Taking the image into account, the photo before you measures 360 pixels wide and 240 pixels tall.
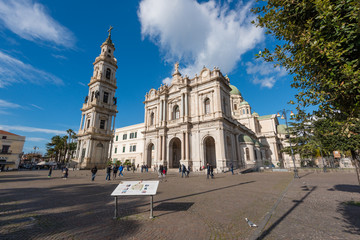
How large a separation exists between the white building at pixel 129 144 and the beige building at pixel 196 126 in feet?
35.5

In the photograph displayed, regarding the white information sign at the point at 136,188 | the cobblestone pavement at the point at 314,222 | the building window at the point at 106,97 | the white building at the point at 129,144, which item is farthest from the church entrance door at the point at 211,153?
the building window at the point at 106,97

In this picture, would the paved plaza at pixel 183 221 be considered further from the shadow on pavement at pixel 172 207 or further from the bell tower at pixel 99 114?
the bell tower at pixel 99 114

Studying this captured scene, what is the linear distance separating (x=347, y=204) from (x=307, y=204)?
1.59m

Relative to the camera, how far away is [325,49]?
3297 mm

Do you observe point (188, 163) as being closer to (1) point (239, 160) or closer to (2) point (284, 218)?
(1) point (239, 160)

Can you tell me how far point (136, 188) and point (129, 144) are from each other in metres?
44.7

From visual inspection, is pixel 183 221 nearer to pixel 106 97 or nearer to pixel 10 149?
pixel 106 97

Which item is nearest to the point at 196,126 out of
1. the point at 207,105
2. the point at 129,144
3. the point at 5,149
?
the point at 207,105

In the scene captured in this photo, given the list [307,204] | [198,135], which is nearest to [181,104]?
[198,135]

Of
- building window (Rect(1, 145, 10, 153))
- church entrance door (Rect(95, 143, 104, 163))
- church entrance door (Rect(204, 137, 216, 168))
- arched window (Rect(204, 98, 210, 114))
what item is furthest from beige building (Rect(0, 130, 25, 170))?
arched window (Rect(204, 98, 210, 114))

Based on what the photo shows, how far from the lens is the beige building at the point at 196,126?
88.4ft

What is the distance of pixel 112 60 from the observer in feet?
145

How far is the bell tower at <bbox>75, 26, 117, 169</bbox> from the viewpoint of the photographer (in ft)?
120

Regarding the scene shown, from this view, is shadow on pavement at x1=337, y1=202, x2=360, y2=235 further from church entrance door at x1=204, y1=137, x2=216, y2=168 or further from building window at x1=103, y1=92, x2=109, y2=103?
building window at x1=103, y1=92, x2=109, y2=103
